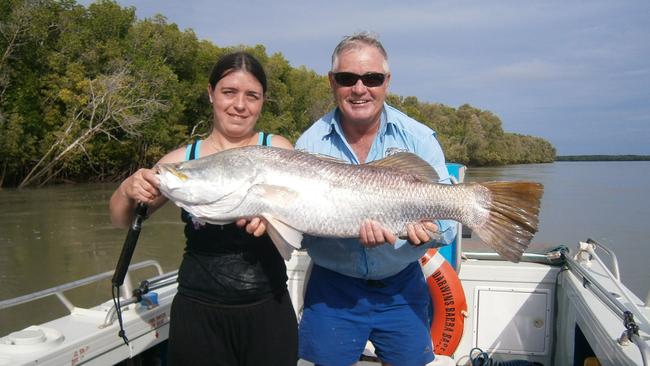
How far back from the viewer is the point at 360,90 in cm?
314

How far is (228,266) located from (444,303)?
2385 mm

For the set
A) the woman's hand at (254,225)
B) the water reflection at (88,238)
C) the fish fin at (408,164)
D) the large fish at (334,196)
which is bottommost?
the water reflection at (88,238)

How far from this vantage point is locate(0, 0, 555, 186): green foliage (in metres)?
29.8

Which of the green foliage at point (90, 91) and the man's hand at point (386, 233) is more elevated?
the green foliage at point (90, 91)

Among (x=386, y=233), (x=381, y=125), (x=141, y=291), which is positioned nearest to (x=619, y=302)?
(x=386, y=233)

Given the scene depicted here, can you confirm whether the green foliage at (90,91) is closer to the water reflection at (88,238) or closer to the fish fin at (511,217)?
the water reflection at (88,238)

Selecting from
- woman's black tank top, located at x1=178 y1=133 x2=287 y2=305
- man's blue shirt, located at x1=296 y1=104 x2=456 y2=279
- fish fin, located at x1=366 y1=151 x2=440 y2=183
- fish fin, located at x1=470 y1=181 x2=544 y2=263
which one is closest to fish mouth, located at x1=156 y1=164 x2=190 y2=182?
woman's black tank top, located at x1=178 y1=133 x2=287 y2=305

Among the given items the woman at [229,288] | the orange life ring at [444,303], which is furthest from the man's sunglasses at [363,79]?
the orange life ring at [444,303]

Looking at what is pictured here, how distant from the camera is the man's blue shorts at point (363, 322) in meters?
3.26

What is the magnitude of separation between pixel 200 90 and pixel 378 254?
39.2 metres

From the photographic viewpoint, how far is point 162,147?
36594 millimetres

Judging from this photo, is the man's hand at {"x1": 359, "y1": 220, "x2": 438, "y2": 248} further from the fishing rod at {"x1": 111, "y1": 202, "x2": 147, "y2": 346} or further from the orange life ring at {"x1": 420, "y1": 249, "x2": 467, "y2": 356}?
the orange life ring at {"x1": 420, "y1": 249, "x2": 467, "y2": 356}

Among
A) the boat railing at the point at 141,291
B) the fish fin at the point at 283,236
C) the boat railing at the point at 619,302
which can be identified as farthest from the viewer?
the boat railing at the point at 141,291

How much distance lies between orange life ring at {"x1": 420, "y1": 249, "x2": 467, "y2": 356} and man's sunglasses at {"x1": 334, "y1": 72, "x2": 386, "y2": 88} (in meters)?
1.81
